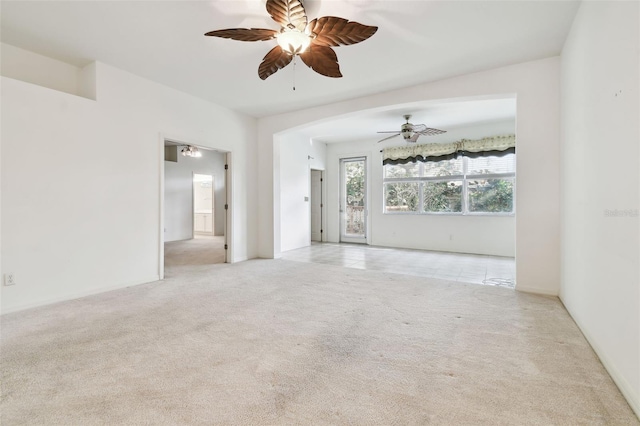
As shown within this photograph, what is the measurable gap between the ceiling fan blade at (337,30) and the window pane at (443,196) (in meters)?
5.24

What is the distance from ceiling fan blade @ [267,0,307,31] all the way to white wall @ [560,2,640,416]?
2.01m

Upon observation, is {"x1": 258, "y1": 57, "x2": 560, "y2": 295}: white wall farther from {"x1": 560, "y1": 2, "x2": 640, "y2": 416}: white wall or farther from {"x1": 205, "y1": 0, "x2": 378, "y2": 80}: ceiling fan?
{"x1": 205, "y1": 0, "x2": 378, "y2": 80}: ceiling fan

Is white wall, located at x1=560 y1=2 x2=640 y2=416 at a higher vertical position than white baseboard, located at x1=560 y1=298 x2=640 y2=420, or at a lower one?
higher

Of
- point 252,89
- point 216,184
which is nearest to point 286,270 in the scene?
point 252,89

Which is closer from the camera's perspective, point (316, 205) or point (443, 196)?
point (443, 196)

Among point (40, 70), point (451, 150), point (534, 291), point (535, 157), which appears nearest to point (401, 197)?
point (451, 150)

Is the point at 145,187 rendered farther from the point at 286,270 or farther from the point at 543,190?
the point at 543,190

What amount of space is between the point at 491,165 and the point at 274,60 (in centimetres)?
553

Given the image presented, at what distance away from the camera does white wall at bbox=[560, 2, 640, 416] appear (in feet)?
5.06

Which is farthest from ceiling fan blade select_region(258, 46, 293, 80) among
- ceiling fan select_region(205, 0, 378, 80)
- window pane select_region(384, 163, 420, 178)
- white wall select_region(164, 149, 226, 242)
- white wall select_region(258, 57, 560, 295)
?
white wall select_region(164, 149, 226, 242)

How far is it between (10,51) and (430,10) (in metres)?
4.45

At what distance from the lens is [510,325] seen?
8.20 ft

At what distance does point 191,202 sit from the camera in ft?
30.1

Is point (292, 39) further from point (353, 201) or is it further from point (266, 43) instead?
point (353, 201)
